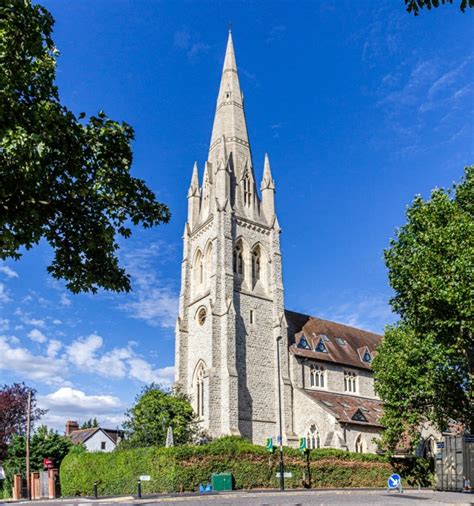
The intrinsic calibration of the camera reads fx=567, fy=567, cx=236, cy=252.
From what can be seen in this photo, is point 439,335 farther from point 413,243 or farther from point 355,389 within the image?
point 355,389

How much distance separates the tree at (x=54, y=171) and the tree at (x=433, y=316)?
52.4ft

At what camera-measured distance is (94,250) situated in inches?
422

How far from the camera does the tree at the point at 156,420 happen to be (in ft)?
118

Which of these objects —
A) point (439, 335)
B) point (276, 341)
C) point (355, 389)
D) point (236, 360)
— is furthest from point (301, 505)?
point (355, 389)

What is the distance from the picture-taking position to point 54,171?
32.7 feet

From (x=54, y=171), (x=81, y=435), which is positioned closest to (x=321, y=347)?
(x=81, y=435)

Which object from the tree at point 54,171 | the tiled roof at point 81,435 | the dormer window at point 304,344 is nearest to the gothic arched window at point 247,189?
the dormer window at point 304,344

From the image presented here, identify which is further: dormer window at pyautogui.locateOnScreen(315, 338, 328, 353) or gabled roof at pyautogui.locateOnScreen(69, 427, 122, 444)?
gabled roof at pyautogui.locateOnScreen(69, 427, 122, 444)

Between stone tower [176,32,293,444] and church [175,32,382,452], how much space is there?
0.26 ft

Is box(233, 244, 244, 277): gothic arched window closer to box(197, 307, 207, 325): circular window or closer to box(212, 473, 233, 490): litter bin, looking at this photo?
box(197, 307, 207, 325): circular window

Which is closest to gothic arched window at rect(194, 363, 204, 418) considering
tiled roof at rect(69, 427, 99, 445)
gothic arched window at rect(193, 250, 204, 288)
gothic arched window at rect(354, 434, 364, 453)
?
gothic arched window at rect(193, 250, 204, 288)

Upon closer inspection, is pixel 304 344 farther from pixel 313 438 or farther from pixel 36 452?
pixel 36 452

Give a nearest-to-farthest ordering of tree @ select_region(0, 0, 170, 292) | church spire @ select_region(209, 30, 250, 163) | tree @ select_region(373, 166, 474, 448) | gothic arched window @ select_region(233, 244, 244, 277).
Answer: tree @ select_region(0, 0, 170, 292)
tree @ select_region(373, 166, 474, 448)
gothic arched window @ select_region(233, 244, 244, 277)
church spire @ select_region(209, 30, 250, 163)

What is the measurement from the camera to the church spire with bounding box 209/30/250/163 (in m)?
50.5
